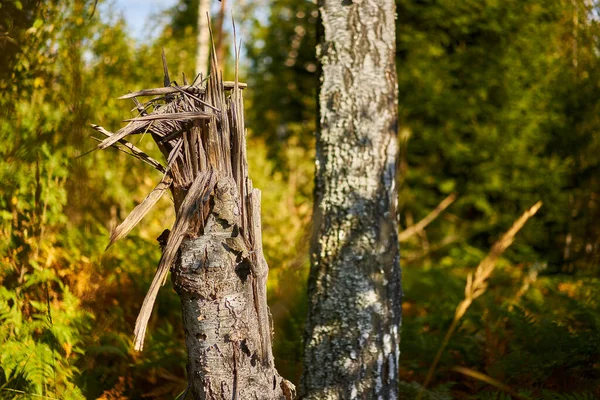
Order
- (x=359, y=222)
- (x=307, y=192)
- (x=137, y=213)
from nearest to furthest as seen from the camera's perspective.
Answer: (x=137, y=213) < (x=359, y=222) < (x=307, y=192)

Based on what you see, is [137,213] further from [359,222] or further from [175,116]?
[359,222]

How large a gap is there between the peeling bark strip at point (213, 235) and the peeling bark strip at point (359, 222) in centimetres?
84

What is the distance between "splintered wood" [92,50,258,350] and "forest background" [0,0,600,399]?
0.52 metres

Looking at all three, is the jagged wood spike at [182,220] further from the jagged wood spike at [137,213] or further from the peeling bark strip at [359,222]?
the peeling bark strip at [359,222]

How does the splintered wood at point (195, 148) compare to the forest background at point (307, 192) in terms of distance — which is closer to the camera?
the splintered wood at point (195, 148)

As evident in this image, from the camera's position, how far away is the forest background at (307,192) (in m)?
3.02

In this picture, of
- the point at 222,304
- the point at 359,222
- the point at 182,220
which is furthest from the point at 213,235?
the point at 359,222

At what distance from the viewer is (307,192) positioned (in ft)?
27.0

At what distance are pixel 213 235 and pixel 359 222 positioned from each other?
1.05 metres

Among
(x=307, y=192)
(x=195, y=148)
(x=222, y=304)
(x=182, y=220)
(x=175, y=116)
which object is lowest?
(x=222, y=304)

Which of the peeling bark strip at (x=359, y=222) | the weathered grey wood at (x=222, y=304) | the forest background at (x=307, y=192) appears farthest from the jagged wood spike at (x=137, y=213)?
the peeling bark strip at (x=359, y=222)

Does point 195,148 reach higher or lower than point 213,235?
higher

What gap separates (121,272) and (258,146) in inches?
174

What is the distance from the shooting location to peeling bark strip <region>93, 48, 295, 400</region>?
2.00 meters
